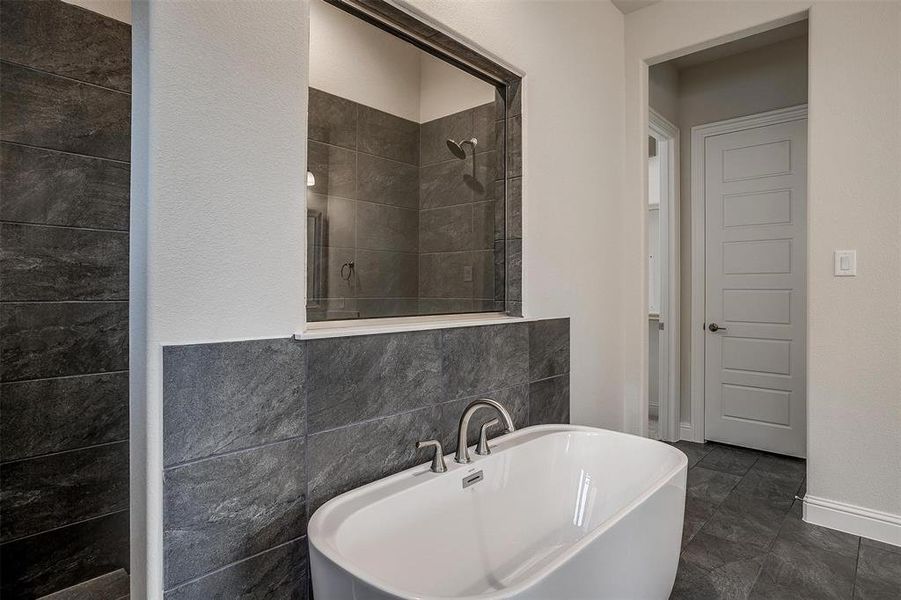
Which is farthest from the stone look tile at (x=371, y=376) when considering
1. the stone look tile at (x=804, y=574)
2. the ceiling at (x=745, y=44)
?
the ceiling at (x=745, y=44)

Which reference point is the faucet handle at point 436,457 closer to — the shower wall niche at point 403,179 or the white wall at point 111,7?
the shower wall niche at point 403,179

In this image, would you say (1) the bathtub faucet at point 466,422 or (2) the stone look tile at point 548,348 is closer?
(1) the bathtub faucet at point 466,422

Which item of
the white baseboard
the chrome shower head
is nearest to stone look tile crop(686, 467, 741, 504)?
the white baseboard

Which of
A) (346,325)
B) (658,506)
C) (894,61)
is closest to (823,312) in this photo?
(894,61)

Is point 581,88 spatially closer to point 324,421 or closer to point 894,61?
point 894,61

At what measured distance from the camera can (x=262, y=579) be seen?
136 cm

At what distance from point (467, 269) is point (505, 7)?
1.12 meters

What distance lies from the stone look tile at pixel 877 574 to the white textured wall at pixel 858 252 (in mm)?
215

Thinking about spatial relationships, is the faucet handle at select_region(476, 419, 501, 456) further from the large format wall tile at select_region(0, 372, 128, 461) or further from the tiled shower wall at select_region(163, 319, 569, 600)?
the large format wall tile at select_region(0, 372, 128, 461)

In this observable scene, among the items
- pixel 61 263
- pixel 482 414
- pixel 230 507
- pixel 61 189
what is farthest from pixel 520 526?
pixel 61 189

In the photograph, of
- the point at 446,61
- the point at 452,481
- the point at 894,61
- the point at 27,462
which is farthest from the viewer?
the point at 894,61

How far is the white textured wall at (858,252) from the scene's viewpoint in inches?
91.3

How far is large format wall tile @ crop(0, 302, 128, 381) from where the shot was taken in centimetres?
118

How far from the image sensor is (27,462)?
Answer: 1184mm
